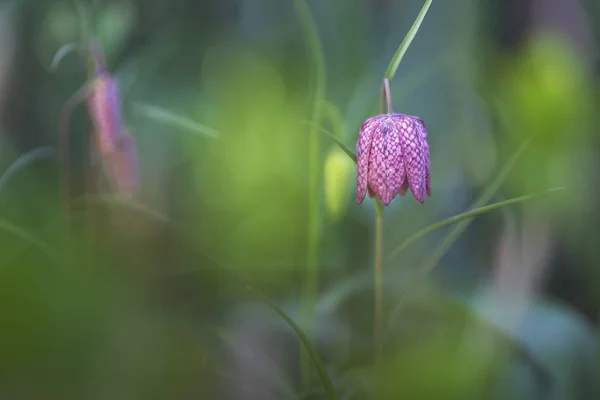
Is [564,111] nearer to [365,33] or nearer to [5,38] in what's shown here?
[365,33]

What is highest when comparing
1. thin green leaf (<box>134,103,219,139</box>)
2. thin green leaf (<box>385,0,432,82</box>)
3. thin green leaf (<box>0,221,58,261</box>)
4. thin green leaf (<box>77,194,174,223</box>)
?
thin green leaf (<box>385,0,432,82</box>)

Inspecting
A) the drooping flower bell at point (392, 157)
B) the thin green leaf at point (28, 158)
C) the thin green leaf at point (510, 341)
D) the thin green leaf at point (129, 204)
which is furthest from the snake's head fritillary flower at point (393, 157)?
the thin green leaf at point (28, 158)

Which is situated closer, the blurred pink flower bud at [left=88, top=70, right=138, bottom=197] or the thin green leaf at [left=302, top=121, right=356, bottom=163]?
the thin green leaf at [left=302, top=121, right=356, bottom=163]

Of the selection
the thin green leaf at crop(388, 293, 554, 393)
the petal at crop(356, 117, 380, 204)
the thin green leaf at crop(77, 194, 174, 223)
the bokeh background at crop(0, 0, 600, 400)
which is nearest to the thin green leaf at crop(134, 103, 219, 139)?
the bokeh background at crop(0, 0, 600, 400)

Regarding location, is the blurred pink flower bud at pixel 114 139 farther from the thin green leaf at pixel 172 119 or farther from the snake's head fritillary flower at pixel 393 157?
the snake's head fritillary flower at pixel 393 157

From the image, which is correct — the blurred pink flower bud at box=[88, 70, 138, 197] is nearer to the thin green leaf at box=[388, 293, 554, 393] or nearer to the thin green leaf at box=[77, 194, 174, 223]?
the thin green leaf at box=[77, 194, 174, 223]

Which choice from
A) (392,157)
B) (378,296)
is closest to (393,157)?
(392,157)

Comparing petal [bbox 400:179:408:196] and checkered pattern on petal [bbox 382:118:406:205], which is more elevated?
checkered pattern on petal [bbox 382:118:406:205]
